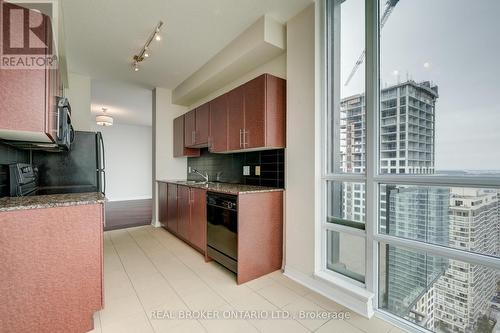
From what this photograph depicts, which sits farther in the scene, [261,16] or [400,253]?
[261,16]

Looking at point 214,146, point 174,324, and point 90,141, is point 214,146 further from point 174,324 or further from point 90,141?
point 174,324

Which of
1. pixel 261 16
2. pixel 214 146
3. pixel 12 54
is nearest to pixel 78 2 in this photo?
pixel 12 54

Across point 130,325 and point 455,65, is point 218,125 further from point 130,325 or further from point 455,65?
point 455,65

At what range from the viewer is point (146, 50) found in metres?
2.96

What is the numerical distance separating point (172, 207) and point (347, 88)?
10.1ft

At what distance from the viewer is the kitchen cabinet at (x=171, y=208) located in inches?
144

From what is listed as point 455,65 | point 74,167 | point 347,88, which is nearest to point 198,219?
point 74,167

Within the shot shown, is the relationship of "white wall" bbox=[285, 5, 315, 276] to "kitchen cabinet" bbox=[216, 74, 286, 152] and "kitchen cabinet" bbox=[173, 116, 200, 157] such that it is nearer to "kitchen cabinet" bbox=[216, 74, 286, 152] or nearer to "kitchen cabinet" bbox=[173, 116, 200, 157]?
"kitchen cabinet" bbox=[216, 74, 286, 152]

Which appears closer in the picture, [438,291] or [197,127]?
[438,291]

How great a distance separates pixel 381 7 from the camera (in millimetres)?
1863

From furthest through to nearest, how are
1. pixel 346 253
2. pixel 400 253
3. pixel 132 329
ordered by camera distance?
pixel 346 253 → pixel 400 253 → pixel 132 329

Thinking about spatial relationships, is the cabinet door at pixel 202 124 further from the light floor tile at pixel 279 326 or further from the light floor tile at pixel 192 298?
the light floor tile at pixel 279 326

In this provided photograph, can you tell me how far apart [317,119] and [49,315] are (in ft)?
8.21

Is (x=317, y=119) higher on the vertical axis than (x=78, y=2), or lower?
lower
